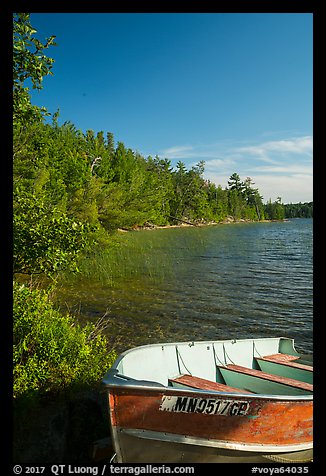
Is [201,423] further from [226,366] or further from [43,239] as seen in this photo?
[43,239]

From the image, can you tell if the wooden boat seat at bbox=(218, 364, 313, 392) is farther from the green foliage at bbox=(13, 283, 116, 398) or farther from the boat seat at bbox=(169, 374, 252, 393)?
the green foliage at bbox=(13, 283, 116, 398)

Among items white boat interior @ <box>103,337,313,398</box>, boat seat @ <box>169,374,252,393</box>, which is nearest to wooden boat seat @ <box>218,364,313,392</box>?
white boat interior @ <box>103,337,313,398</box>

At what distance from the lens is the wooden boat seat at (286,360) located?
779 cm

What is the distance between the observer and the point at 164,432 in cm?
529

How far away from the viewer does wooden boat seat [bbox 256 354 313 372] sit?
7790 millimetres

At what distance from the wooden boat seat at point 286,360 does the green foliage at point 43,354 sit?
3.80 meters

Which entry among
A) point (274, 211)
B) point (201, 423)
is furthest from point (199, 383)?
point (274, 211)

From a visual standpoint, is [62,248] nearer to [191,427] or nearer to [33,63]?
[33,63]

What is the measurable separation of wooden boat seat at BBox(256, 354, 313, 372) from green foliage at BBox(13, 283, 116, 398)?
12.5ft

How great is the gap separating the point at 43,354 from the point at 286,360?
5269 millimetres

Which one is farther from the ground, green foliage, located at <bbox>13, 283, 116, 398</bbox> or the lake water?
green foliage, located at <bbox>13, 283, 116, 398</bbox>

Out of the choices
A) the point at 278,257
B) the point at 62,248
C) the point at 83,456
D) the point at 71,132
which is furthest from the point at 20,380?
the point at 71,132
